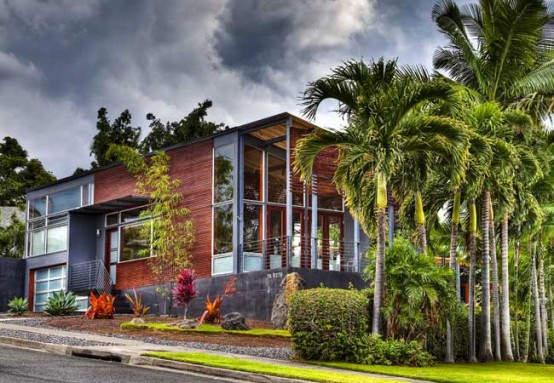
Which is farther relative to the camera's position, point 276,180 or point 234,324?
point 276,180

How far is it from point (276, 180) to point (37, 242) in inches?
533

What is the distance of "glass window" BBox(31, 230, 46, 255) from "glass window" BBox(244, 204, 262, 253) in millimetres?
12327

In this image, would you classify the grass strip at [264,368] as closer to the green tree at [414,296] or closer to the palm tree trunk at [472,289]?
the green tree at [414,296]

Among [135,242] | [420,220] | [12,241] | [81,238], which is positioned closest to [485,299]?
[420,220]

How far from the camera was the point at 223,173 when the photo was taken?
2906cm

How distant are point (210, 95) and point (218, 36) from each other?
1734 cm

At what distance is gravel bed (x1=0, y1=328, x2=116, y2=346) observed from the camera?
19.5 meters

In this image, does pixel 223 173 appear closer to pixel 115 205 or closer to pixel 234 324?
pixel 115 205

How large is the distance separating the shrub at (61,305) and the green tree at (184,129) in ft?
73.1

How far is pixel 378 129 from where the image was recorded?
19234 mm

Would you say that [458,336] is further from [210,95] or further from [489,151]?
[210,95]

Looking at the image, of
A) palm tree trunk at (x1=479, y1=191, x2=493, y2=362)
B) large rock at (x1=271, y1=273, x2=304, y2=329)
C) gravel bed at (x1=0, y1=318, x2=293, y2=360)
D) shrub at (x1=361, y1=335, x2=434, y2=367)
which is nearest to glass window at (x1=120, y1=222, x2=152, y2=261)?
large rock at (x1=271, y1=273, x2=304, y2=329)

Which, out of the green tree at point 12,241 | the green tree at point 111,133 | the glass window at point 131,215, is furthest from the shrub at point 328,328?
the green tree at point 111,133

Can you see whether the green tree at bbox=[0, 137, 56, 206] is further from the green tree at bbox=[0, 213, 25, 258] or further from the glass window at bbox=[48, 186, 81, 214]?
the glass window at bbox=[48, 186, 81, 214]
